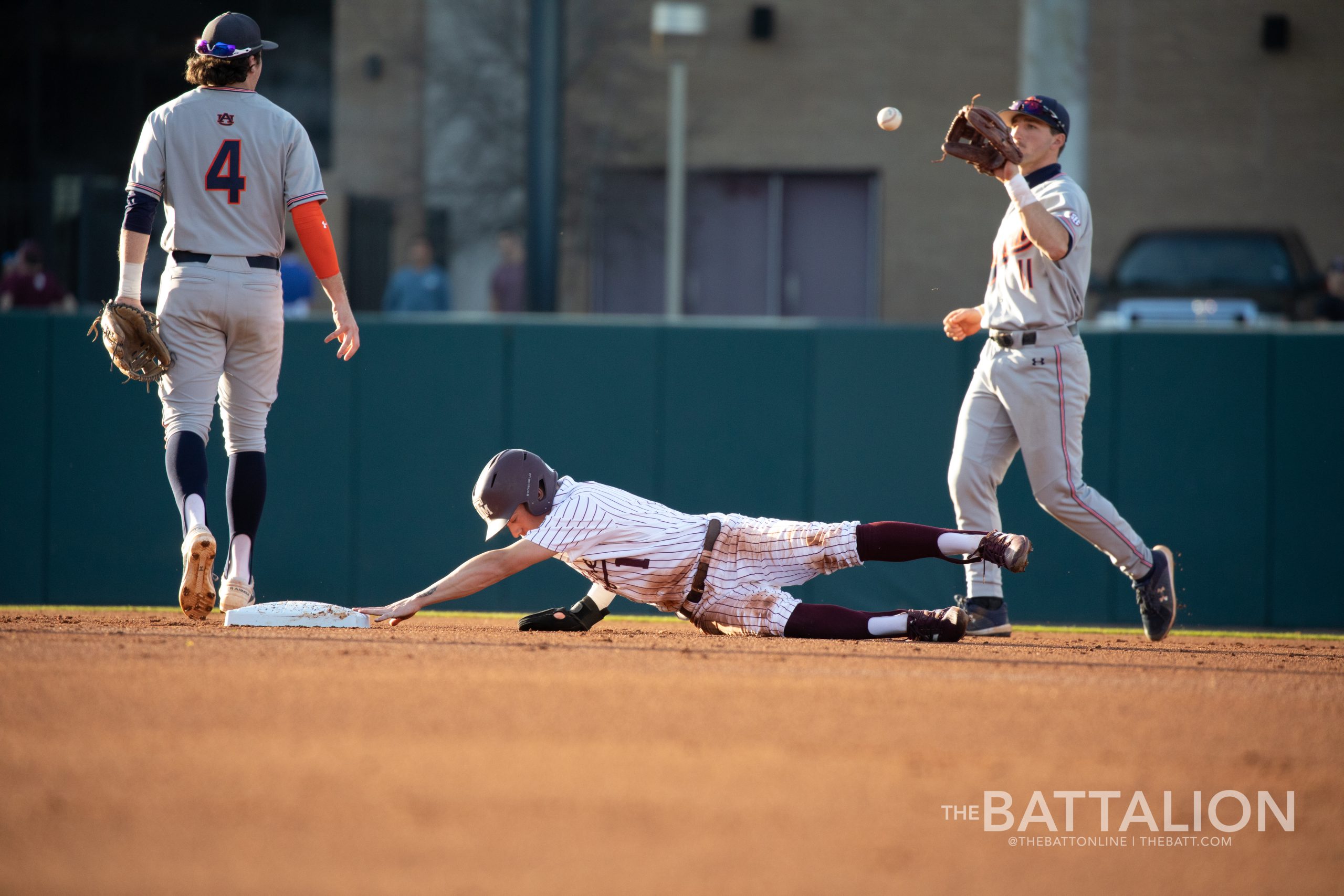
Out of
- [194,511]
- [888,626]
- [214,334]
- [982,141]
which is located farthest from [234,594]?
[982,141]

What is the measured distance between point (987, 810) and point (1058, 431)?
2.69m

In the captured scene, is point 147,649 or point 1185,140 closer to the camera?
point 147,649

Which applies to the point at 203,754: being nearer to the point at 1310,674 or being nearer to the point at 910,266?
the point at 1310,674

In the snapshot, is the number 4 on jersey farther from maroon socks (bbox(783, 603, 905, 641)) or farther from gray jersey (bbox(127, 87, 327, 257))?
maroon socks (bbox(783, 603, 905, 641))

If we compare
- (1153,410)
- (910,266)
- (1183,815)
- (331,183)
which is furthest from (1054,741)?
(331,183)

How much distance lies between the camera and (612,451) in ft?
26.8

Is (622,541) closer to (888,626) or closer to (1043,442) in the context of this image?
(888,626)

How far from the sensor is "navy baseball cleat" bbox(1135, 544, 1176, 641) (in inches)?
213

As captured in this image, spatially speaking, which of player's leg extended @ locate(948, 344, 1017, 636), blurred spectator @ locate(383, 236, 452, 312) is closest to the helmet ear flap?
player's leg extended @ locate(948, 344, 1017, 636)

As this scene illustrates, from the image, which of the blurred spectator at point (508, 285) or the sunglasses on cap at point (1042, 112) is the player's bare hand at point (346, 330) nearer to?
the sunglasses on cap at point (1042, 112)

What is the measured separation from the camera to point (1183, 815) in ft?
9.45

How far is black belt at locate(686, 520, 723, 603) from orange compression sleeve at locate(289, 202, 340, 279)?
1.68m

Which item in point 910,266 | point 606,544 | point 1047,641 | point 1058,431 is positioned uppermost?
point 910,266

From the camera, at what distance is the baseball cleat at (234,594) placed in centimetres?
517
